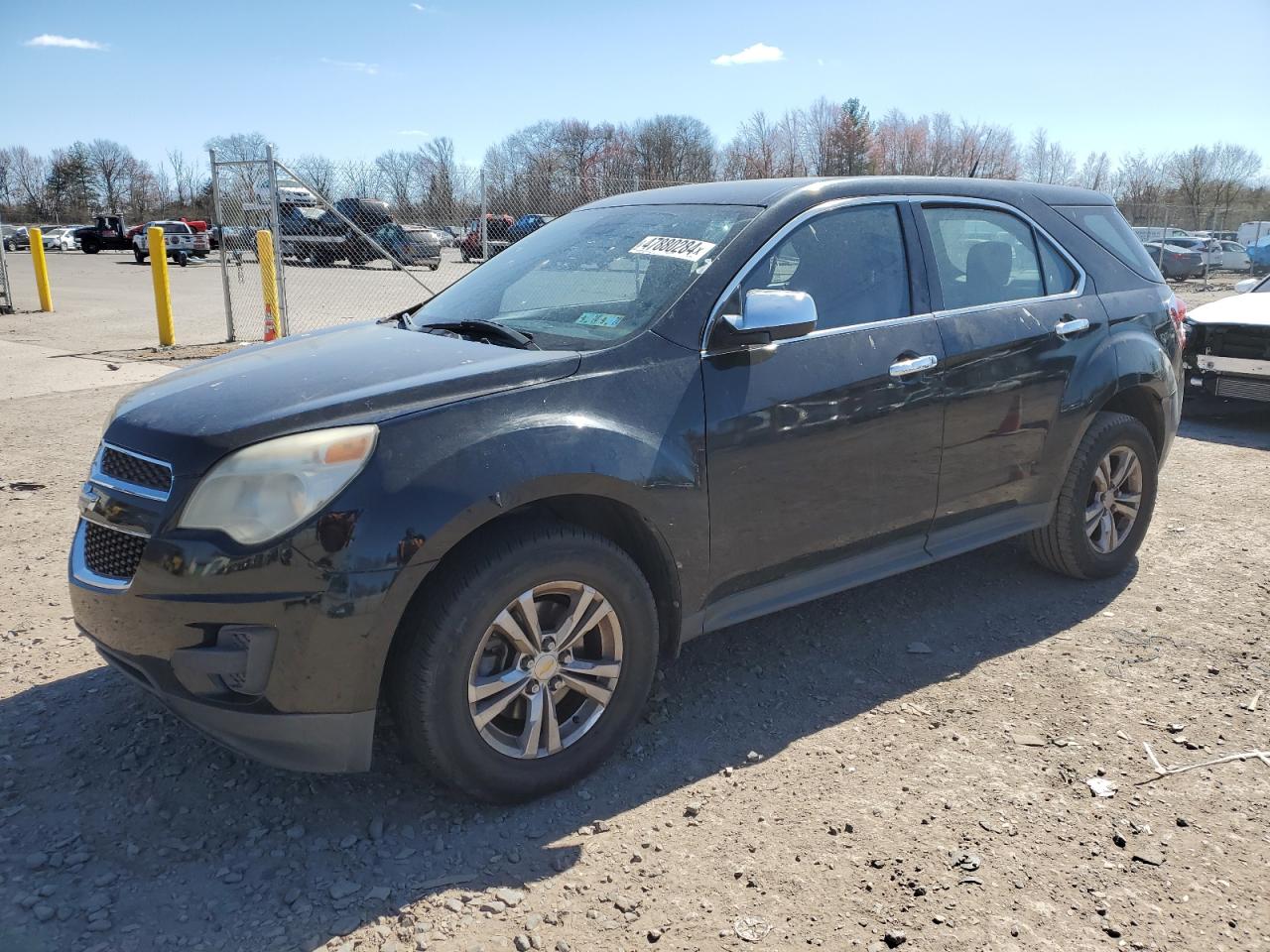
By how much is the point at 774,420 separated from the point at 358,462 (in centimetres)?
140

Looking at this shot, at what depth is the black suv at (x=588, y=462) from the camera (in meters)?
2.53

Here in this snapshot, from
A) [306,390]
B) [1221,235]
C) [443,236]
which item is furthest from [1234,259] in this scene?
[306,390]

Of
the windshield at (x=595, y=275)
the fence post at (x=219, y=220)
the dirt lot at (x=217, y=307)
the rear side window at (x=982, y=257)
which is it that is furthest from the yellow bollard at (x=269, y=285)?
the rear side window at (x=982, y=257)

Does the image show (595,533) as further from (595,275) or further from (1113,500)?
(1113,500)

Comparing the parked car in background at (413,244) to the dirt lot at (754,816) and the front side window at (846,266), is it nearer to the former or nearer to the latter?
the dirt lot at (754,816)

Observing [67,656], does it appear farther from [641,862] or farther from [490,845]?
[641,862]

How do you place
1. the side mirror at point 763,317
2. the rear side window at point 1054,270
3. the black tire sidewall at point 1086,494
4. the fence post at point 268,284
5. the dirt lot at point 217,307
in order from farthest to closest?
the dirt lot at point 217,307
the fence post at point 268,284
the black tire sidewall at point 1086,494
the rear side window at point 1054,270
the side mirror at point 763,317

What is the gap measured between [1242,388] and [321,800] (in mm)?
8067

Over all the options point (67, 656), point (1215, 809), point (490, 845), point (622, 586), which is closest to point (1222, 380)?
point (1215, 809)

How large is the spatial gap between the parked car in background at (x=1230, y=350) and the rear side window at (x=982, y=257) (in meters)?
4.81

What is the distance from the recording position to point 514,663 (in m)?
2.82

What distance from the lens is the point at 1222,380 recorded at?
8.16m

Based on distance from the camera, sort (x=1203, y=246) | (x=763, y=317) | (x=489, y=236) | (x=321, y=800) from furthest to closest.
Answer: (x=1203, y=246)
(x=489, y=236)
(x=763, y=317)
(x=321, y=800)

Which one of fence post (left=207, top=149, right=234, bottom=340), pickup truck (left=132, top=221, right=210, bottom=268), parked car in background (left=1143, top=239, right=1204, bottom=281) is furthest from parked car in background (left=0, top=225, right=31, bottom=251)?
parked car in background (left=1143, top=239, right=1204, bottom=281)
